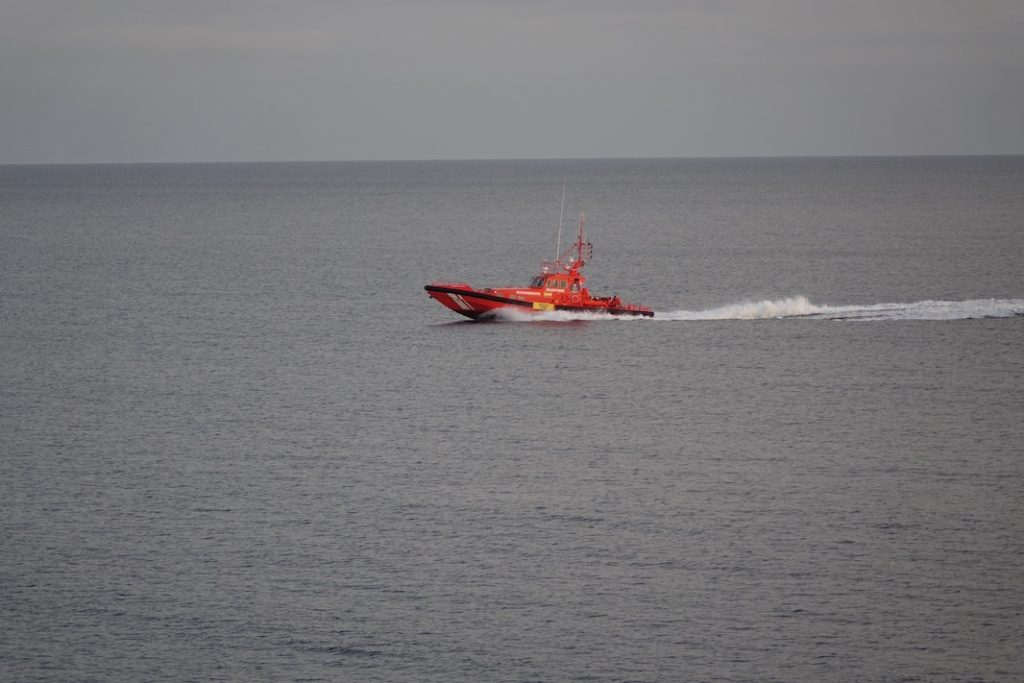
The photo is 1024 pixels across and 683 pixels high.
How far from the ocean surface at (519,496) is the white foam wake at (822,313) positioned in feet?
1.81

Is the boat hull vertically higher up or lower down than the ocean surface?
higher up

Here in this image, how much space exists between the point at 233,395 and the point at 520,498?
98.9 feet

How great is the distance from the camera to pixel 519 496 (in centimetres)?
6988

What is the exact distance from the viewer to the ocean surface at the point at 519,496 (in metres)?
53.1

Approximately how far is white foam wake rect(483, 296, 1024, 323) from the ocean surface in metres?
0.55

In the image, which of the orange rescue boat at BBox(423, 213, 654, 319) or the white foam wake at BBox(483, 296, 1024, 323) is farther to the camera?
the orange rescue boat at BBox(423, 213, 654, 319)

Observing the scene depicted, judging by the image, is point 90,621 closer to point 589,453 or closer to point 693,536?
point 693,536

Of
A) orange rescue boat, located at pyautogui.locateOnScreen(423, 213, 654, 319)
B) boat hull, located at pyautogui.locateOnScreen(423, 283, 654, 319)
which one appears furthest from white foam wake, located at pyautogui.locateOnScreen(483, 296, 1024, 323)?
orange rescue boat, located at pyautogui.locateOnScreen(423, 213, 654, 319)

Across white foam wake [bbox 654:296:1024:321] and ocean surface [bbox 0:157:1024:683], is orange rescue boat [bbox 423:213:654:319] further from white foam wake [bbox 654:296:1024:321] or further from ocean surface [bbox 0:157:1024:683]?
white foam wake [bbox 654:296:1024:321]

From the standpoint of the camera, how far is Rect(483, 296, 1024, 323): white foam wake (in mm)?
116750

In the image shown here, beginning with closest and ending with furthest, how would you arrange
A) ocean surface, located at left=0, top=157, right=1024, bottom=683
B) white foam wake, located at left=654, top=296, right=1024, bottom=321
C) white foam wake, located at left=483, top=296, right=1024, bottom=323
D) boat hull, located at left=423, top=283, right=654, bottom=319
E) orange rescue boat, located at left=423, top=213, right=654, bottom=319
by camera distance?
ocean surface, located at left=0, top=157, right=1024, bottom=683 → white foam wake, located at left=654, top=296, right=1024, bottom=321 → white foam wake, located at left=483, top=296, right=1024, bottom=323 → boat hull, located at left=423, top=283, right=654, bottom=319 → orange rescue boat, located at left=423, top=213, right=654, bottom=319

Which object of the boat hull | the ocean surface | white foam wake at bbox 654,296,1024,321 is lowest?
the ocean surface

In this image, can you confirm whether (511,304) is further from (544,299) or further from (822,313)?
(822,313)

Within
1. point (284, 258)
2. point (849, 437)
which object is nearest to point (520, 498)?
point (849, 437)
